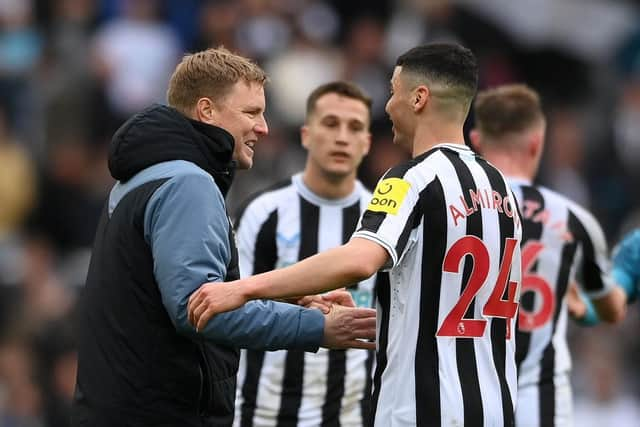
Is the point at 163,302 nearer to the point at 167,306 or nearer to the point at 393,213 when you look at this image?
the point at 167,306

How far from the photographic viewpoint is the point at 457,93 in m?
5.14

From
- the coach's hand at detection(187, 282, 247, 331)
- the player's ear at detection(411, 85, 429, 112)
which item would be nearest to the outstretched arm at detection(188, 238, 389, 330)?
the coach's hand at detection(187, 282, 247, 331)

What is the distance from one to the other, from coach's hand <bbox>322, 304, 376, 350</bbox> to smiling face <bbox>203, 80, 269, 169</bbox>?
0.75 meters

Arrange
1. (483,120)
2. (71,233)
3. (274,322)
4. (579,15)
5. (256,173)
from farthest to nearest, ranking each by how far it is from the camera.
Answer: (579,15)
(71,233)
(256,173)
(483,120)
(274,322)

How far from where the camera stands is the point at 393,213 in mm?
4836

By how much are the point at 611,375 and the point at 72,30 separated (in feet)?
20.3

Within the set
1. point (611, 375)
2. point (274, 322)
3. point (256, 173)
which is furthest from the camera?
point (256, 173)

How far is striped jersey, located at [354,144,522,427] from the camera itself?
16.2 feet

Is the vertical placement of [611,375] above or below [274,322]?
below

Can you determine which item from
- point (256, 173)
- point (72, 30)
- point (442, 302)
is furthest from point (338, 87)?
point (72, 30)

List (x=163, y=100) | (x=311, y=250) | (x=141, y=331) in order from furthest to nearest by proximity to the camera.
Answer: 1. (x=163, y=100)
2. (x=311, y=250)
3. (x=141, y=331)

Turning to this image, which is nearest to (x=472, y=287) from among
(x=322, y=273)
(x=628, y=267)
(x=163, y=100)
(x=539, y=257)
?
(x=322, y=273)

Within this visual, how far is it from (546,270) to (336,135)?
4.52 feet

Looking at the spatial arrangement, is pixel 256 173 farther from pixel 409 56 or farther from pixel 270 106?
pixel 409 56
